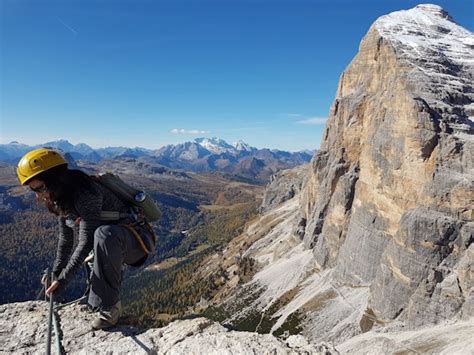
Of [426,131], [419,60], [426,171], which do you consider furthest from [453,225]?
[419,60]

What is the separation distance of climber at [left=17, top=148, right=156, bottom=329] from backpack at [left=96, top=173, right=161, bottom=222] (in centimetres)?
16

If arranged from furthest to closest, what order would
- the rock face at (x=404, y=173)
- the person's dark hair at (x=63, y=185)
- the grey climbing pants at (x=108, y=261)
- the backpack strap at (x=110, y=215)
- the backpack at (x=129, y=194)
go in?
the rock face at (x=404, y=173), the backpack at (x=129, y=194), the backpack strap at (x=110, y=215), the grey climbing pants at (x=108, y=261), the person's dark hair at (x=63, y=185)

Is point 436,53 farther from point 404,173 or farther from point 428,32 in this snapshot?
point 404,173

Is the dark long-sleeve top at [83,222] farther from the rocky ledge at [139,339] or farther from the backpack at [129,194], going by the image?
the rocky ledge at [139,339]

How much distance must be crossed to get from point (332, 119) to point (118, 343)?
141424 millimetres

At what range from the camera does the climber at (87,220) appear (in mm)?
8484

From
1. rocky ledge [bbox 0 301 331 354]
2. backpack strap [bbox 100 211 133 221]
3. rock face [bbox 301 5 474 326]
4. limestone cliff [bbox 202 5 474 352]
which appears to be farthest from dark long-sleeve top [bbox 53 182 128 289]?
rock face [bbox 301 5 474 326]

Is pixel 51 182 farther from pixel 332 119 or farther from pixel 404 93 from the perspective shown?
pixel 332 119

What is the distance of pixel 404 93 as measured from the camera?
95938mm

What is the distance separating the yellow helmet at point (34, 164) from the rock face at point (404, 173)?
263 feet

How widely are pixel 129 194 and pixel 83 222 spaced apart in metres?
1.51

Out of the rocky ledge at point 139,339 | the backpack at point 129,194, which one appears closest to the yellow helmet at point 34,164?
the backpack at point 129,194

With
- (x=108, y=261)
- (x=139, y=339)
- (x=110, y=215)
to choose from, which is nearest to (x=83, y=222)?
(x=110, y=215)

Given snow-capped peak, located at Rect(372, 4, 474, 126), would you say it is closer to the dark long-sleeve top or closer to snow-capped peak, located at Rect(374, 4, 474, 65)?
snow-capped peak, located at Rect(374, 4, 474, 65)
